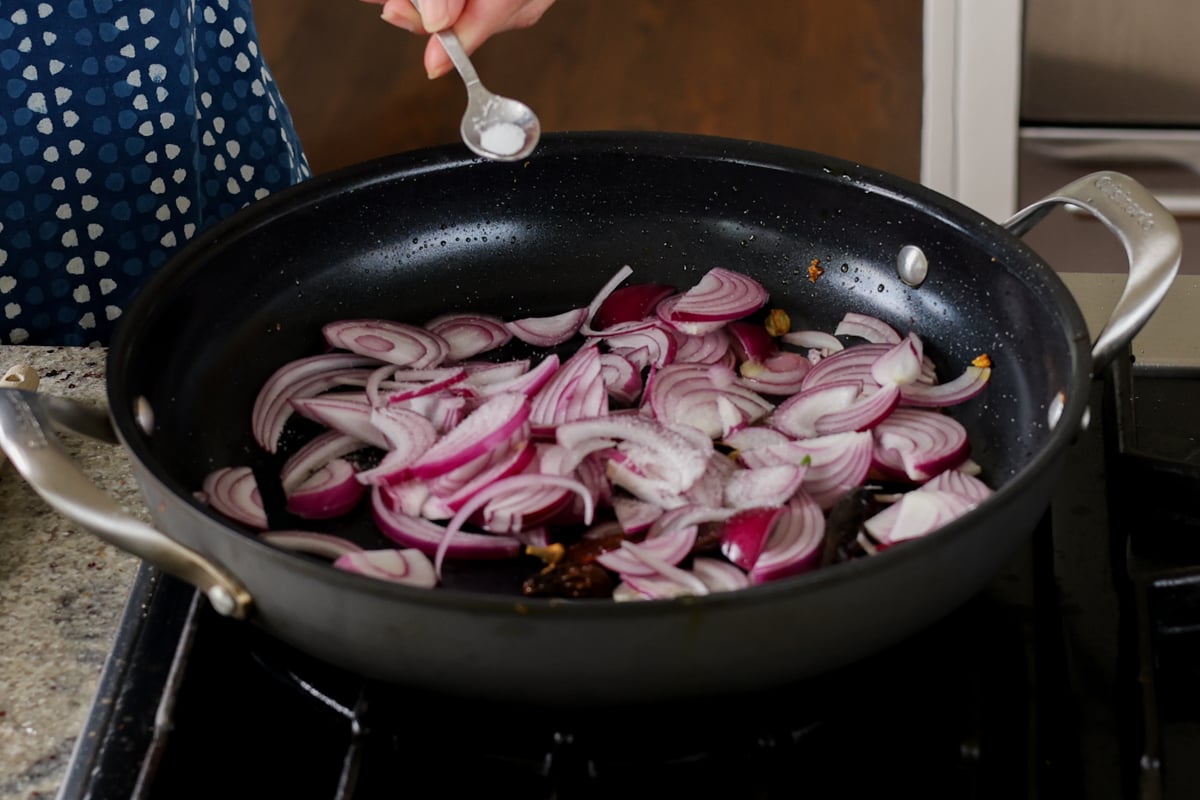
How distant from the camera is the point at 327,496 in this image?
77 cm

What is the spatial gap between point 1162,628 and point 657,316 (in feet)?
1.34

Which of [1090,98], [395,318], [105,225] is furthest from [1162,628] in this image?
[1090,98]

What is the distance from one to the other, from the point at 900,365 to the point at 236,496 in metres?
0.43

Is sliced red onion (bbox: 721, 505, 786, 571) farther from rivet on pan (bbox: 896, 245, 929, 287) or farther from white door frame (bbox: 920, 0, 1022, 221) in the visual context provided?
white door frame (bbox: 920, 0, 1022, 221)

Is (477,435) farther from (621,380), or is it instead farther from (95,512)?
(95,512)

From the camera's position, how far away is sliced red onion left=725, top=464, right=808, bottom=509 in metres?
0.73

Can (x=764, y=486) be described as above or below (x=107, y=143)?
below

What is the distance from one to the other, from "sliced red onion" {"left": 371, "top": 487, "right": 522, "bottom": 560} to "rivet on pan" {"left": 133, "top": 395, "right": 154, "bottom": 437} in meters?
0.15

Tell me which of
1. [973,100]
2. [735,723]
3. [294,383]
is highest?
[973,100]

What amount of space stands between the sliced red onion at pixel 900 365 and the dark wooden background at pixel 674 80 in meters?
1.40

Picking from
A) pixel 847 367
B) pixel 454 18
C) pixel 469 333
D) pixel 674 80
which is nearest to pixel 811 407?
pixel 847 367

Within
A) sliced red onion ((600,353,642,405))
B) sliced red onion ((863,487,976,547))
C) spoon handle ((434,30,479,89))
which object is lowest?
sliced red onion ((863,487,976,547))

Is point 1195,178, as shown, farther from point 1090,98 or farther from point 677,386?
point 677,386

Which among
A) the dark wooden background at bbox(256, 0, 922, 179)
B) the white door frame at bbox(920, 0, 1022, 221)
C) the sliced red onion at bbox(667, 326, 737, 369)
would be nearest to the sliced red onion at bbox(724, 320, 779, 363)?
the sliced red onion at bbox(667, 326, 737, 369)
